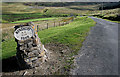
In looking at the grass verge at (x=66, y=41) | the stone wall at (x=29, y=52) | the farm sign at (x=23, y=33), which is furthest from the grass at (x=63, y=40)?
the farm sign at (x=23, y=33)

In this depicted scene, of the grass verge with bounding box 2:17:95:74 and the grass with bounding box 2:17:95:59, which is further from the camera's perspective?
the grass with bounding box 2:17:95:59

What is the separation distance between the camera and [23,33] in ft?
31.1

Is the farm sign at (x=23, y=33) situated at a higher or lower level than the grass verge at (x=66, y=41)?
higher

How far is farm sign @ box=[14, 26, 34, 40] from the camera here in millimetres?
9398

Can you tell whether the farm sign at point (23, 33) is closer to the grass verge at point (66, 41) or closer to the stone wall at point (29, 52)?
the stone wall at point (29, 52)

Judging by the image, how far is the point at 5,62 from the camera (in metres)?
11.7

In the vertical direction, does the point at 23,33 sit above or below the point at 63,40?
above

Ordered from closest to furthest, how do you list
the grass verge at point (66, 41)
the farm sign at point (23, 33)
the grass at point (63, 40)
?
1. the farm sign at point (23, 33)
2. the grass verge at point (66, 41)
3. the grass at point (63, 40)

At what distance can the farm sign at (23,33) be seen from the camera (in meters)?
9.40

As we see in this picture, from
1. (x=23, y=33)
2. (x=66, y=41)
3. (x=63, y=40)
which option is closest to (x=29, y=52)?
(x=23, y=33)

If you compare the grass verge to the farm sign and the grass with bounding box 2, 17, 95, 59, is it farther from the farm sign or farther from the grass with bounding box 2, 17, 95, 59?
the farm sign

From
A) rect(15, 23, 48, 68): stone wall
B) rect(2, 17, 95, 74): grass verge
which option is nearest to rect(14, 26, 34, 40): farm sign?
rect(15, 23, 48, 68): stone wall

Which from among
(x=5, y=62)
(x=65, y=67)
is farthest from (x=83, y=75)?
(x=5, y=62)

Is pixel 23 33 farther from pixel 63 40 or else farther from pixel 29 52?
A: pixel 63 40
